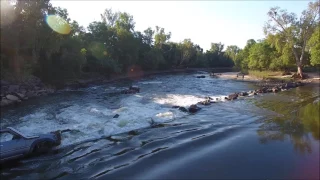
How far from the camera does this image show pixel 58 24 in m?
51.9

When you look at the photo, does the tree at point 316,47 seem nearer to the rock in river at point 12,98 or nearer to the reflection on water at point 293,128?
the reflection on water at point 293,128

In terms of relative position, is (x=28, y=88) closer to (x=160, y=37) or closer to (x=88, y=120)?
(x=88, y=120)

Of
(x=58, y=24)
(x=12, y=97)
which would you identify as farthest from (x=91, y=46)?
(x=12, y=97)

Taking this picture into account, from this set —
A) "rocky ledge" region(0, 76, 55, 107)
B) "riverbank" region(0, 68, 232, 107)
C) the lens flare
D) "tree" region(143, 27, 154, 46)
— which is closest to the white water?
"rocky ledge" region(0, 76, 55, 107)

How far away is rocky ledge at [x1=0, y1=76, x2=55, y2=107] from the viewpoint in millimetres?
31297

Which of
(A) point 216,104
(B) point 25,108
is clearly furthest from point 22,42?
(A) point 216,104

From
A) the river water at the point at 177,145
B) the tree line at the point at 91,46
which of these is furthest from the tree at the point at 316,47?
the river water at the point at 177,145

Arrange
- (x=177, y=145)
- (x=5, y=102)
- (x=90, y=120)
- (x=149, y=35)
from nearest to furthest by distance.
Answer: (x=177, y=145), (x=90, y=120), (x=5, y=102), (x=149, y=35)

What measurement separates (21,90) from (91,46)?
3589 centimetres

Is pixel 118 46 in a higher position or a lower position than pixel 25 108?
higher

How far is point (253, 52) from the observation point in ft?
252

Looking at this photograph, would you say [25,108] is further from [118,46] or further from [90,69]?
[118,46]

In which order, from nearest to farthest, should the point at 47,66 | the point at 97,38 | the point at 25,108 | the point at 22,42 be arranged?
the point at 25,108, the point at 22,42, the point at 47,66, the point at 97,38

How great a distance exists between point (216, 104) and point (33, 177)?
20015 millimetres
